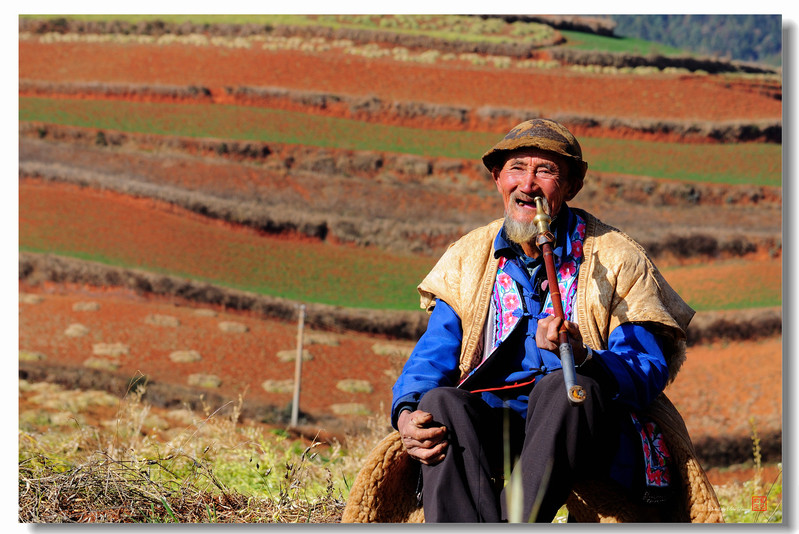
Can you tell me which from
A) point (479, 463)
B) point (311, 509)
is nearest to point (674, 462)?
point (479, 463)

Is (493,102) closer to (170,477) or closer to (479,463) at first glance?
(170,477)

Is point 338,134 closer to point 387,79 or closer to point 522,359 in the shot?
point 387,79

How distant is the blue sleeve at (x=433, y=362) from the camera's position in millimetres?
3133

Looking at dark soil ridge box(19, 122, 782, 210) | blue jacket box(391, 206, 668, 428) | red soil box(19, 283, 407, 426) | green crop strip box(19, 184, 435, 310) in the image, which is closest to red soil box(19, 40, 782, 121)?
dark soil ridge box(19, 122, 782, 210)

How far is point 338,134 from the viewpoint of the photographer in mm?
7180

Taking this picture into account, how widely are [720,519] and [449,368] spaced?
0.96 meters

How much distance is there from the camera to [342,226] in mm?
7152

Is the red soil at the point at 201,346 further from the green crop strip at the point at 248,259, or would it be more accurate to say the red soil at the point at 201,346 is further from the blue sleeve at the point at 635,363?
the blue sleeve at the point at 635,363

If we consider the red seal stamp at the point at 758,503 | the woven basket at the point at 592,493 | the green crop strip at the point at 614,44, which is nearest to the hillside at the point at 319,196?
the green crop strip at the point at 614,44

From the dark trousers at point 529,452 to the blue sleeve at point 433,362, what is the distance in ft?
0.32

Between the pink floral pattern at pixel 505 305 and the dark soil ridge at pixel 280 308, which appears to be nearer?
the pink floral pattern at pixel 505 305

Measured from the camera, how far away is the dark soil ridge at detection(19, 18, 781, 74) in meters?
6.29

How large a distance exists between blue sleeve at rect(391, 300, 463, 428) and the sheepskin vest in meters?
0.03

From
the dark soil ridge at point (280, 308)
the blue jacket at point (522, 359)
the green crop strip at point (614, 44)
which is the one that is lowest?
the dark soil ridge at point (280, 308)
